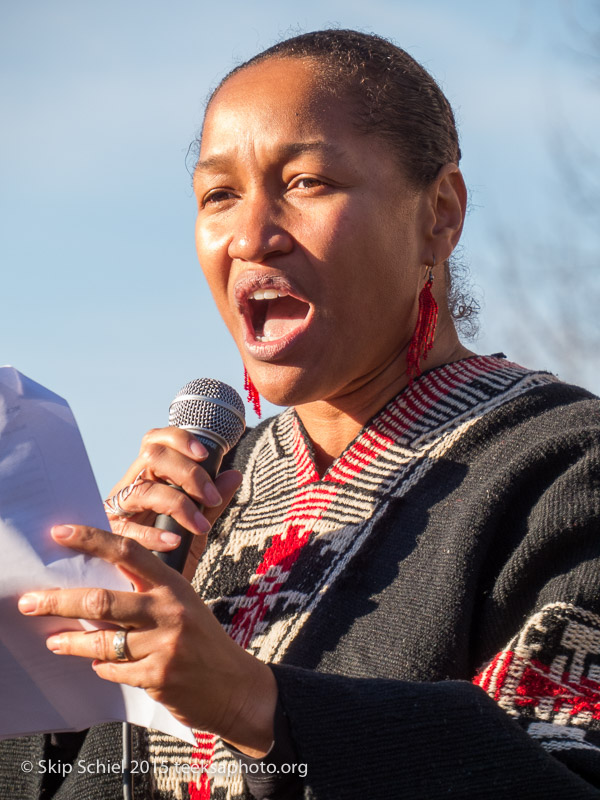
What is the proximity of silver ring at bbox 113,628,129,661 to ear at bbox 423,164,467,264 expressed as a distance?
151cm

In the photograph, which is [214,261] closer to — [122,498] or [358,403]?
[358,403]

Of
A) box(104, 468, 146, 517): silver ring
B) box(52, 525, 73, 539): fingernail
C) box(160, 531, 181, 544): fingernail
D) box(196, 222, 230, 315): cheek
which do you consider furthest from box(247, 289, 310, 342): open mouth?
box(52, 525, 73, 539): fingernail

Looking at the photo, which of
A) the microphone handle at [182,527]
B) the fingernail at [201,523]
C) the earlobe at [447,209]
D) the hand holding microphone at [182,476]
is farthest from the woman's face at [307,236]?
the fingernail at [201,523]

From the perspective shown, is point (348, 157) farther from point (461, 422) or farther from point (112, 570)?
point (112, 570)

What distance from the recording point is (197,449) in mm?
2262

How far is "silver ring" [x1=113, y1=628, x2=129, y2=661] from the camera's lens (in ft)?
5.33

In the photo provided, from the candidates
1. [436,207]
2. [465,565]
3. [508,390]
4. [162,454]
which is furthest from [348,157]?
[465,565]

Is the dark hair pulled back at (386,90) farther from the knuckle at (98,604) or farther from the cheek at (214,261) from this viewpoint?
the knuckle at (98,604)

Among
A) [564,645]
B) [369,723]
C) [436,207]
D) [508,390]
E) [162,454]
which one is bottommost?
[369,723]

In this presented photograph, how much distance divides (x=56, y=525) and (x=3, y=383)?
260mm

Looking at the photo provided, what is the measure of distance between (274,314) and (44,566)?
115 cm

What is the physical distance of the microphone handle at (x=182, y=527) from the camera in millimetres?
2080

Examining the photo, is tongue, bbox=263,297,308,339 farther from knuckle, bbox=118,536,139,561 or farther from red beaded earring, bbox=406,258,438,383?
knuckle, bbox=118,536,139,561

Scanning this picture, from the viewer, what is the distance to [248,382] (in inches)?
118
